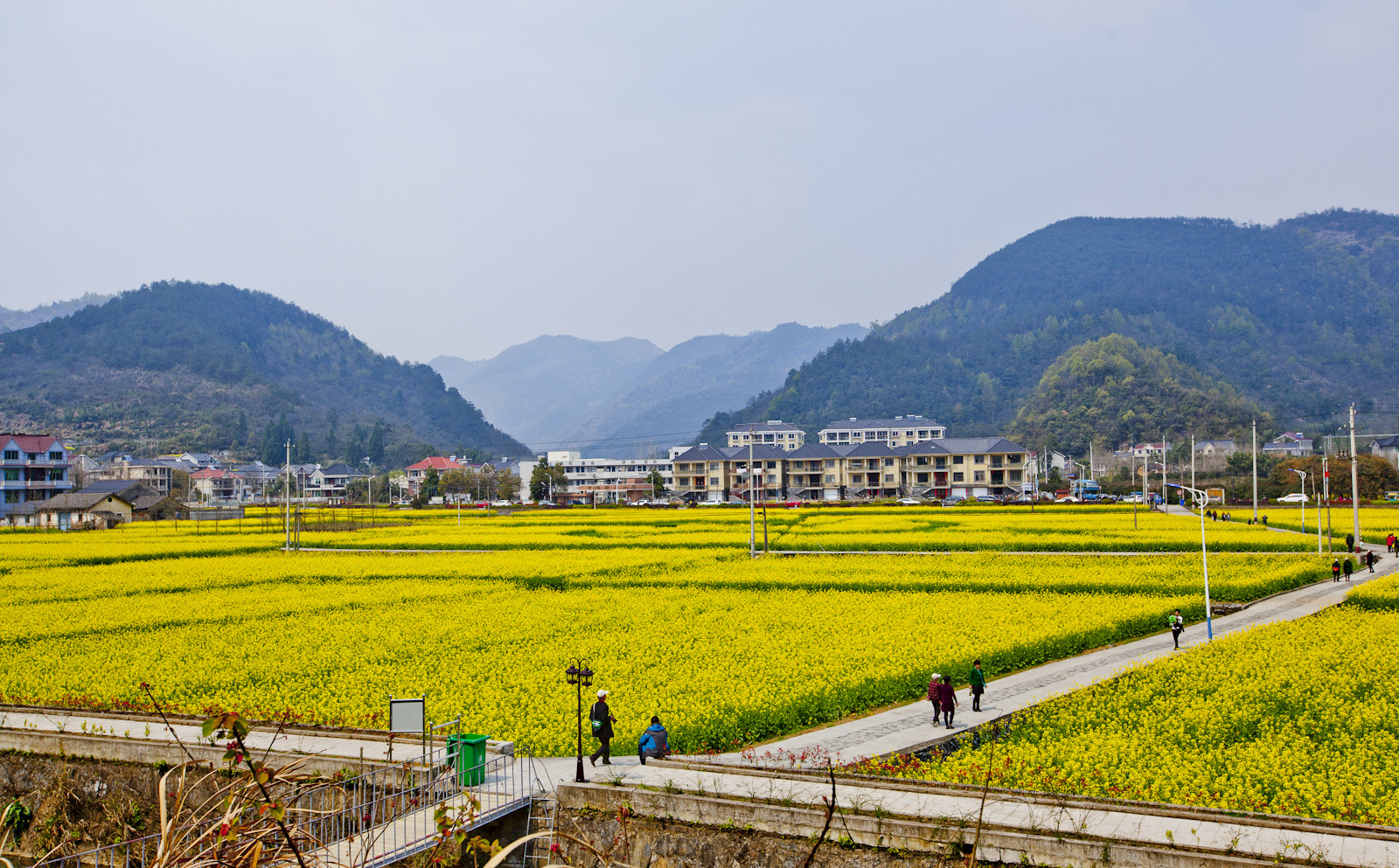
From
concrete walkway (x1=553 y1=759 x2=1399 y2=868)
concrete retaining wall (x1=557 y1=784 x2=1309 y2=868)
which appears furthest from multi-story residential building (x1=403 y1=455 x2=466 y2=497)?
concrete walkway (x1=553 y1=759 x2=1399 y2=868)

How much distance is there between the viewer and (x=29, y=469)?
265 feet

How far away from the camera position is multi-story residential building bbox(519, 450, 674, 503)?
414 ft

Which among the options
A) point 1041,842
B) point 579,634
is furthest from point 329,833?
point 579,634

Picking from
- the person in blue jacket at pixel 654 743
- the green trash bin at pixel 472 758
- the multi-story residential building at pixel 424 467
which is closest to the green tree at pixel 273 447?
the multi-story residential building at pixel 424 467

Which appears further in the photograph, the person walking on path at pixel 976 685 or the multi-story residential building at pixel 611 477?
the multi-story residential building at pixel 611 477

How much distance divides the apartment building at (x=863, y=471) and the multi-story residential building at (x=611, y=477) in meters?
14.2

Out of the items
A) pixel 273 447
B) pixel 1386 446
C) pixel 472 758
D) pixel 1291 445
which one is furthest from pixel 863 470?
pixel 273 447

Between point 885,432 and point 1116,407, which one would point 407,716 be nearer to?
point 885,432

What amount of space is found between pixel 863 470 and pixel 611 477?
141 feet

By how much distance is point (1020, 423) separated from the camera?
151 m

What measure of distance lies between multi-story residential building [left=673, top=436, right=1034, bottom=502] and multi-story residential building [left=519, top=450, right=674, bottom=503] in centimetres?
1444

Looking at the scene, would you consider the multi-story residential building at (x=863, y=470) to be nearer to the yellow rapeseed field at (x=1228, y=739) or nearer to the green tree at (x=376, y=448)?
the yellow rapeseed field at (x=1228, y=739)

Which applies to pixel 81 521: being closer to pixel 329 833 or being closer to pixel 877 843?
pixel 329 833

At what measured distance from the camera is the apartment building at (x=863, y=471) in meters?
96.5
